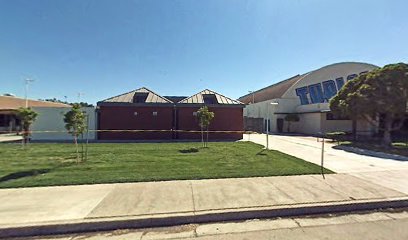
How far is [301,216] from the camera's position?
5.42 metres

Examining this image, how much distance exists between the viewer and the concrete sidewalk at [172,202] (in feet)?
16.0

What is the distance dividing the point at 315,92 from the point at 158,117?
83.6 ft

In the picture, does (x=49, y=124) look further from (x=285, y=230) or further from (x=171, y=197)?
(x=285, y=230)

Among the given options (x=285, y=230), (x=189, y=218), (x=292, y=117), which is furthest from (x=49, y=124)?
(x=292, y=117)

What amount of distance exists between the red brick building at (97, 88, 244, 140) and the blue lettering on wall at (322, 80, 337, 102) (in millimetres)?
18971

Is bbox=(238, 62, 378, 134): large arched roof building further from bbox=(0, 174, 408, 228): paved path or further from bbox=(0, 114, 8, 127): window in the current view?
bbox=(0, 114, 8, 127): window

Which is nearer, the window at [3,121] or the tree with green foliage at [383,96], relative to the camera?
the tree with green foliage at [383,96]

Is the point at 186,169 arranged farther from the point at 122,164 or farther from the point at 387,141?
the point at 387,141

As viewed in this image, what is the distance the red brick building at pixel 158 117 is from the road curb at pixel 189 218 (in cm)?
1591

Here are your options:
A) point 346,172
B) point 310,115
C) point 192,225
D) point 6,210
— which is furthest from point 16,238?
point 310,115

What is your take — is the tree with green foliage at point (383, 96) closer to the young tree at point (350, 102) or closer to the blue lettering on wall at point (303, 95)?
the young tree at point (350, 102)

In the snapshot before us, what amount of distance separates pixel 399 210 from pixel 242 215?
3985 millimetres

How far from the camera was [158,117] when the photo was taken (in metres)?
21.8

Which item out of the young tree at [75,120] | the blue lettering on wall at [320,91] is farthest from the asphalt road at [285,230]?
the blue lettering on wall at [320,91]
